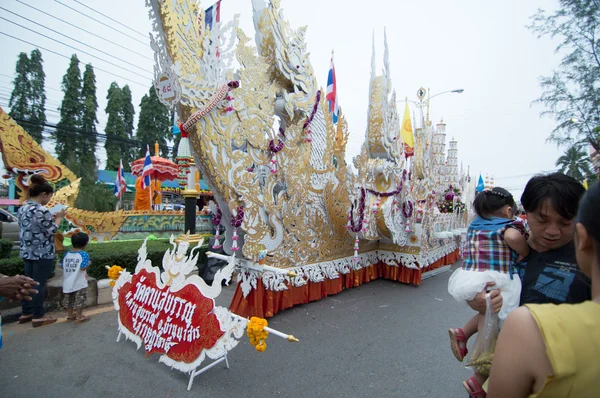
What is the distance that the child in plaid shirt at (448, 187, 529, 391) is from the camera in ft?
4.59

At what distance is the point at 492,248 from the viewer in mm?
1469

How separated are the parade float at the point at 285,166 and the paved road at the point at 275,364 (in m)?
0.73

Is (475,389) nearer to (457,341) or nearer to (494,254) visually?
(457,341)

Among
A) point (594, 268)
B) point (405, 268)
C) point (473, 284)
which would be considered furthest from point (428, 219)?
point (594, 268)

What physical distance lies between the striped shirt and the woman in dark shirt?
389cm

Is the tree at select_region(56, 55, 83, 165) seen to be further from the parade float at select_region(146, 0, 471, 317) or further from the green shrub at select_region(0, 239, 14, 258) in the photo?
the parade float at select_region(146, 0, 471, 317)

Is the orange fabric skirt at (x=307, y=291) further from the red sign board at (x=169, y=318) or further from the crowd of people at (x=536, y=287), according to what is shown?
the crowd of people at (x=536, y=287)

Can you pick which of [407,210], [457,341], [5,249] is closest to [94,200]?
[5,249]

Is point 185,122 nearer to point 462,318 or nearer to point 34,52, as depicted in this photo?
point 462,318

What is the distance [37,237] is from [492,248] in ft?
13.3

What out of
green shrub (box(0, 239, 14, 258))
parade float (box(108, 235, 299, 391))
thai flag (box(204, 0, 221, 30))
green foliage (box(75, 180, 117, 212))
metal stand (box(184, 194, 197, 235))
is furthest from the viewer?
green foliage (box(75, 180, 117, 212))

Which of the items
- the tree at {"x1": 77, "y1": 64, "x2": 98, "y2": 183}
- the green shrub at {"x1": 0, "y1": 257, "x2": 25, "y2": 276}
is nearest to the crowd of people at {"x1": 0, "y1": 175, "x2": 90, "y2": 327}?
the green shrub at {"x1": 0, "y1": 257, "x2": 25, "y2": 276}

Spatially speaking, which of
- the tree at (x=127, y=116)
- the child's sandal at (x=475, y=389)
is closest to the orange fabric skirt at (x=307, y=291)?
the child's sandal at (x=475, y=389)

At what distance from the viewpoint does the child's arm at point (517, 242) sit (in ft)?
4.47
